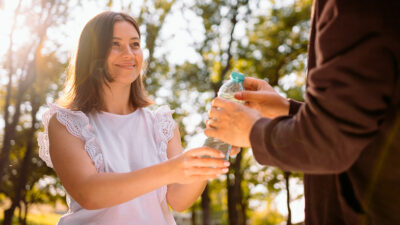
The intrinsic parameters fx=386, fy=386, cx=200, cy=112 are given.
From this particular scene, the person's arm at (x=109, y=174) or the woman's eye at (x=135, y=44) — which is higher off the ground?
the woman's eye at (x=135, y=44)

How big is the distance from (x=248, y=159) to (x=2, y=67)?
14331mm

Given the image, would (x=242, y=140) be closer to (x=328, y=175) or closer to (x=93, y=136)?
(x=328, y=175)

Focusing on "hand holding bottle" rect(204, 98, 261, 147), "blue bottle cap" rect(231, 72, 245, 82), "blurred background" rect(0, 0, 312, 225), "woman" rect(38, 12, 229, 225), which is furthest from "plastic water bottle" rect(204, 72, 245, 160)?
"blurred background" rect(0, 0, 312, 225)

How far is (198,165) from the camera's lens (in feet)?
6.81

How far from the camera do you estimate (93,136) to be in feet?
9.62

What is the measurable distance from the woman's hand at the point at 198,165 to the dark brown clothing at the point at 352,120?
0.43 m

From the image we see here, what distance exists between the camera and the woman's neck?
333 centimetres

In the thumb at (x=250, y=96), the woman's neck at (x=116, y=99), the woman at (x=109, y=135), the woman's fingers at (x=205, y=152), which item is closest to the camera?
the woman's fingers at (x=205, y=152)

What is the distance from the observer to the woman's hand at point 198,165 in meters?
2.04

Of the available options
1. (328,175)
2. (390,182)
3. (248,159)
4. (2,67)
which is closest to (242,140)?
(328,175)

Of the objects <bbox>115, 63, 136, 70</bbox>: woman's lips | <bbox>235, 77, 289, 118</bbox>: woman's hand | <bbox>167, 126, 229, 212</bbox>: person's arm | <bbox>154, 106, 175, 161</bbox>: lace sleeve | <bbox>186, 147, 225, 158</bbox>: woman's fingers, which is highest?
<bbox>115, 63, 136, 70</bbox>: woman's lips

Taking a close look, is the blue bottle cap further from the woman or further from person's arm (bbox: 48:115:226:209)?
the woman

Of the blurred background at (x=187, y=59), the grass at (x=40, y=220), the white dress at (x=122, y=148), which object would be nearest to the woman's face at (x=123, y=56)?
the white dress at (x=122, y=148)

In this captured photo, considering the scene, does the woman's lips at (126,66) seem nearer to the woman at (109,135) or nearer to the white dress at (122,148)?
the woman at (109,135)
